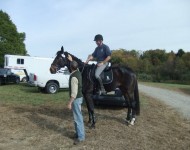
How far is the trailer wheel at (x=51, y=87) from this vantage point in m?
20.0

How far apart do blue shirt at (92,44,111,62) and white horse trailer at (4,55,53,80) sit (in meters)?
16.3

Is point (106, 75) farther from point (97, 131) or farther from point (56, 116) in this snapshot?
point (56, 116)

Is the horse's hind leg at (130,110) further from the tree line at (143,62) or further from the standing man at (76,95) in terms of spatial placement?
the tree line at (143,62)

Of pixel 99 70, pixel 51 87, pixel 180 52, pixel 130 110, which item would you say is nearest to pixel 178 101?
pixel 51 87

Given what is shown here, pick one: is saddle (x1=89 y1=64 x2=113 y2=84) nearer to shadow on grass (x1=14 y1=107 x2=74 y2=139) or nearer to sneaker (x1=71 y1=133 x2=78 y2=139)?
shadow on grass (x1=14 y1=107 x2=74 y2=139)

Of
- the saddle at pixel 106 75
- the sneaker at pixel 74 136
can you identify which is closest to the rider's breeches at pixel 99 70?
the saddle at pixel 106 75

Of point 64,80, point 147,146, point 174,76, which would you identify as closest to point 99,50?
point 147,146

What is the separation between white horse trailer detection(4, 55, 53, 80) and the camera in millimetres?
28750

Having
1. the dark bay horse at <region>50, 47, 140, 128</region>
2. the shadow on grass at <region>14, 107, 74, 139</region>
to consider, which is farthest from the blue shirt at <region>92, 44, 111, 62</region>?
the shadow on grass at <region>14, 107, 74, 139</region>

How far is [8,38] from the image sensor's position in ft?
170

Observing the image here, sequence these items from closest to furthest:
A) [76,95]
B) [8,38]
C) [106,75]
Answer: [76,95], [106,75], [8,38]

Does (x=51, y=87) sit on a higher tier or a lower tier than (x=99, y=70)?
lower

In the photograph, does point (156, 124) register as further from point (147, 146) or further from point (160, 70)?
point (160, 70)

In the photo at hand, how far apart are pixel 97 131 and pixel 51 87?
11.8m
